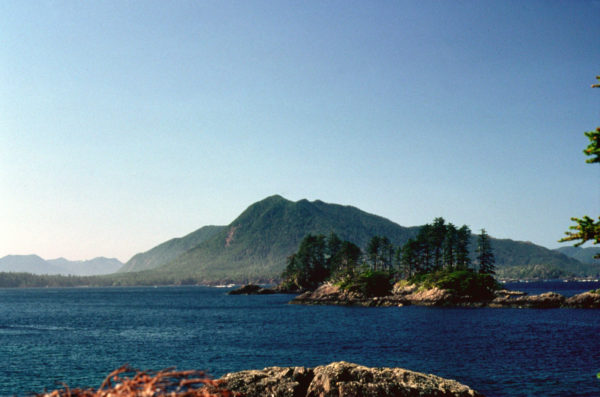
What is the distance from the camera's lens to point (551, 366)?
51375mm

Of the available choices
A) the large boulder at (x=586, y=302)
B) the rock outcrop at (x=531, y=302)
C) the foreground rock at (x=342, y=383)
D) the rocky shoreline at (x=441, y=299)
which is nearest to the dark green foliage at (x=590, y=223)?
the foreground rock at (x=342, y=383)

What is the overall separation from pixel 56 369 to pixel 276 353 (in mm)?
26248

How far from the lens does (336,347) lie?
6800 centimetres

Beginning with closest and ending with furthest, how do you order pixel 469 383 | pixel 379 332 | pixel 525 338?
pixel 469 383, pixel 525 338, pixel 379 332

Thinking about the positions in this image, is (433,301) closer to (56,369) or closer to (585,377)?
(585,377)

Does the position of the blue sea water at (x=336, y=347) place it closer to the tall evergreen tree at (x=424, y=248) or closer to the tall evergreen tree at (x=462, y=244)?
the tall evergreen tree at (x=462, y=244)

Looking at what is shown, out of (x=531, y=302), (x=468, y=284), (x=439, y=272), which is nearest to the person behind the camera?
(x=531, y=302)

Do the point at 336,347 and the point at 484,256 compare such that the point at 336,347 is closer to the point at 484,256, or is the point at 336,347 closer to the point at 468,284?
the point at 468,284

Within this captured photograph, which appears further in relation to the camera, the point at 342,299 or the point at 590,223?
the point at 342,299

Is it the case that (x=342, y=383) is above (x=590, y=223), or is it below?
below

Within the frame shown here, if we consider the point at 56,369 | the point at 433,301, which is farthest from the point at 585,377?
the point at 433,301

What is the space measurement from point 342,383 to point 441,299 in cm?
12296

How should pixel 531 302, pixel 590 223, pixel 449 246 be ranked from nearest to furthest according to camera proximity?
1. pixel 590 223
2. pixel 531 302
3. pixel 449 246

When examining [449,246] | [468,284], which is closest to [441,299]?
[468,284]
